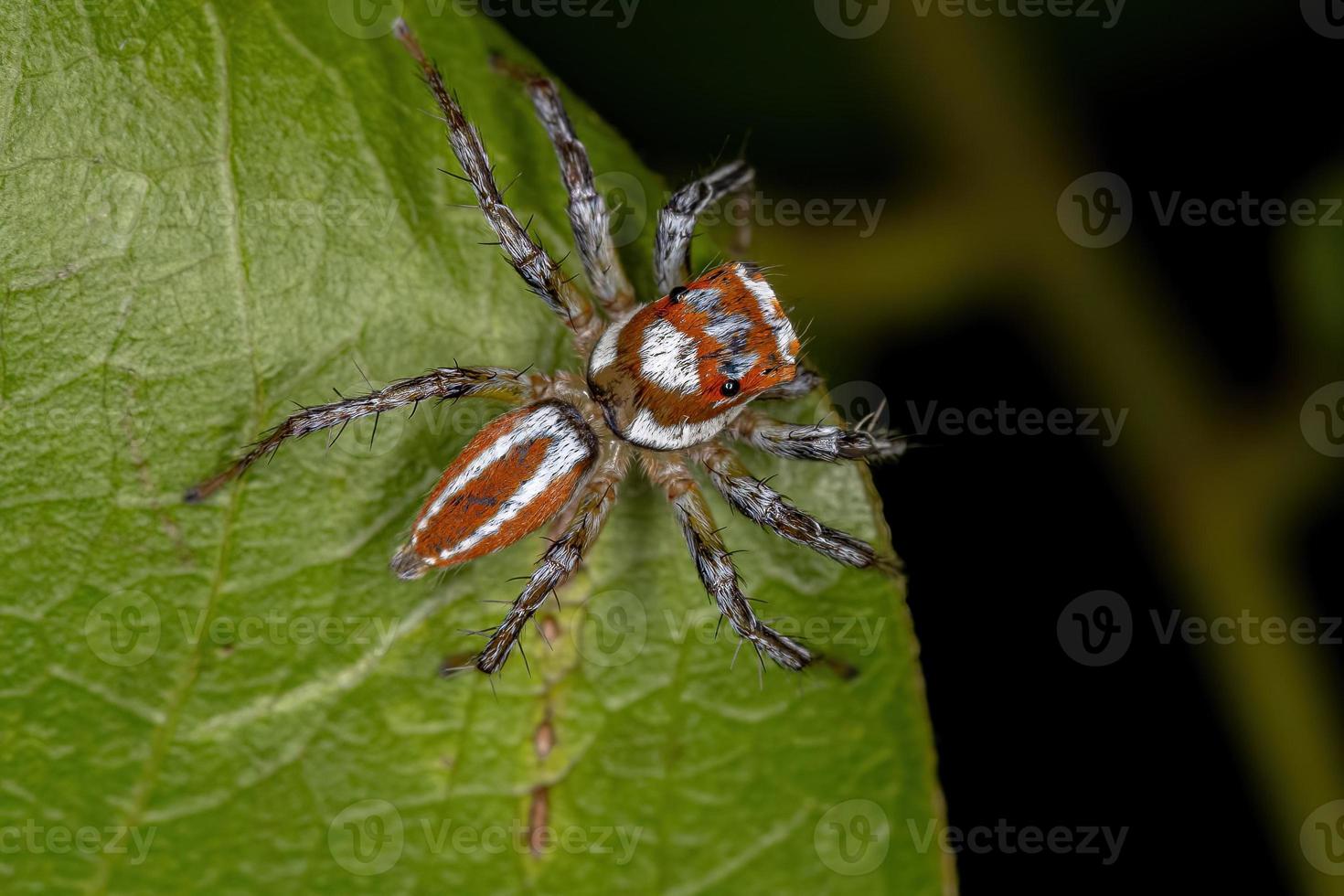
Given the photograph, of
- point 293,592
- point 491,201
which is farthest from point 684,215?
point 293,592

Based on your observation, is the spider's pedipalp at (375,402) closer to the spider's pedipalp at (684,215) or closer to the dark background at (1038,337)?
the spider's pedipalp at (684,215)

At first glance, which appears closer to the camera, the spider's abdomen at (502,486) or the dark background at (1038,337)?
the spider's abdomen at (502,486)

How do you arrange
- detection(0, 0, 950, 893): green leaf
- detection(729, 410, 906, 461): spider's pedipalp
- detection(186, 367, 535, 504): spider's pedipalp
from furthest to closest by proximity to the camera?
detection(729, 410, 906, 461): spider's pedipalp, detection(186, 367, 535, 504): spider's pedipalp, detection(0, 0, 950, 893): green leaf

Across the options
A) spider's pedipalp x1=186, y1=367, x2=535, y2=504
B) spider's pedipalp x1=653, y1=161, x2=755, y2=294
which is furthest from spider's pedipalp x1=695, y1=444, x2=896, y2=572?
spider's pedipalp x1=186, y1=367, x2=535, y2=504

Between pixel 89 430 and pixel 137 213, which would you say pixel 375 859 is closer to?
pixel 89 430

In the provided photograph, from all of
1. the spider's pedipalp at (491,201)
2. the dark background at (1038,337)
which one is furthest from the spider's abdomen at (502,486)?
the dark background at (1038,337)

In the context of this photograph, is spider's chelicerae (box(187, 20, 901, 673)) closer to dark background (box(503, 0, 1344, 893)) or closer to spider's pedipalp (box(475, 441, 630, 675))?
spider's pedipalp (box(475, 441, 630, 675))
